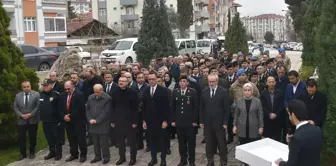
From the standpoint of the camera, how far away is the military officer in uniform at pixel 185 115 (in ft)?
25.5

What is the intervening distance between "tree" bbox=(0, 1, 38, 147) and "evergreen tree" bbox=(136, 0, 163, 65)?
9.16 meters

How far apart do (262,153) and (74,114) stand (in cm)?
494

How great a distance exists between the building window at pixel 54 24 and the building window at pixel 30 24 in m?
1.89

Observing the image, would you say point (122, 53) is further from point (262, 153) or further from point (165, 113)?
point (262, 153)

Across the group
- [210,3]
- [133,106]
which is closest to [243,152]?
[133,106]

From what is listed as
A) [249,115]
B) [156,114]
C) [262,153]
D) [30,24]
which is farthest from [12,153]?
[30,24]

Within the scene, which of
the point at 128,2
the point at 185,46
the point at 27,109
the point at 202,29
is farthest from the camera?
the point at 202,29

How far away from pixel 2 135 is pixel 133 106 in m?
3.75

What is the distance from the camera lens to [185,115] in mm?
7746

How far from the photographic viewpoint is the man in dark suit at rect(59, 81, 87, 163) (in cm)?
852

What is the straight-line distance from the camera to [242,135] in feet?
24.5

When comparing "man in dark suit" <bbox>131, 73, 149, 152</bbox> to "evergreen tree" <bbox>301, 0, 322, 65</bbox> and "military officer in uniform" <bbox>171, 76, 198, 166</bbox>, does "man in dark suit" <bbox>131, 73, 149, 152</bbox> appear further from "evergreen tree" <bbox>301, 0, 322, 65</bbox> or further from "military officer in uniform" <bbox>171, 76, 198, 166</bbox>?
"evergreen tree" <bbox>301, 0, 322, 65</bbox>

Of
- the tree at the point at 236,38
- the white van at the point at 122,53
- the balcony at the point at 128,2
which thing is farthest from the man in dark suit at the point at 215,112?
the balcony at the point at 128,2

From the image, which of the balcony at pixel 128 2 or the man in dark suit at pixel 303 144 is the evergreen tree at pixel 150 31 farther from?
the balcony at pixel 128 2
